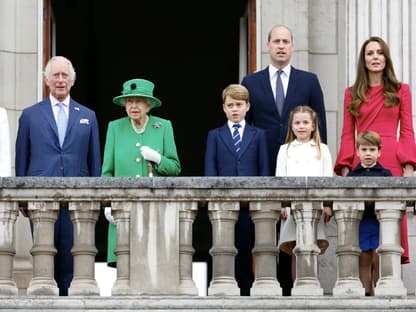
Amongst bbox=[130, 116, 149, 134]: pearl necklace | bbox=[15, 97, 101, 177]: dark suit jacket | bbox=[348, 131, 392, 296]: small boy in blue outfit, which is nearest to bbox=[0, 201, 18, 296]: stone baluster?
bbox=[15, 97, 101, 177]: dark suit jacket

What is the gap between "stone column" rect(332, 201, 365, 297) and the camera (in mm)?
14859

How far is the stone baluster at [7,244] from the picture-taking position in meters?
14.9

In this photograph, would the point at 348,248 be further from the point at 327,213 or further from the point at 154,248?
the point at 154,248

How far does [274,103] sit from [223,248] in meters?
1.83

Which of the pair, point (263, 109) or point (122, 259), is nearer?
point (122, 259)

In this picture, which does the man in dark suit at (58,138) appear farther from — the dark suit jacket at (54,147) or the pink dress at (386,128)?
the pink dress at (386,128)

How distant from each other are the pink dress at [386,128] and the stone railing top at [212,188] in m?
0.90

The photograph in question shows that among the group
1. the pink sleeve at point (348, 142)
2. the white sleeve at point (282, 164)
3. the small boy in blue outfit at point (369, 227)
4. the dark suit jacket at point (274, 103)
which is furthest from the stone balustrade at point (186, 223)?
the dark suit jacket at point (274, 103)

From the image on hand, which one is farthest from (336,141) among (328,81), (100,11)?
(100,11)

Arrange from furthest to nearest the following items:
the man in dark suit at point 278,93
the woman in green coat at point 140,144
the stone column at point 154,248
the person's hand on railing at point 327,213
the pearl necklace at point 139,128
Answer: the man in dark suit at point 278,93 < the pearl necklace at point 139,128 < the woman in green coat at point 140,144 < the person's hand on railing at point 327,213 < the stone column at point 154,248

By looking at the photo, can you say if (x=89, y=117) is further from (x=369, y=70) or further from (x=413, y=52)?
(x=413, y=52)

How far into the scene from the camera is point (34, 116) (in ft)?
51.6

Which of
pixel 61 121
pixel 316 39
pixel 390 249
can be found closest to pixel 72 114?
pixel 61 121

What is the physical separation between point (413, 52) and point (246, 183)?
3985 millimetres
